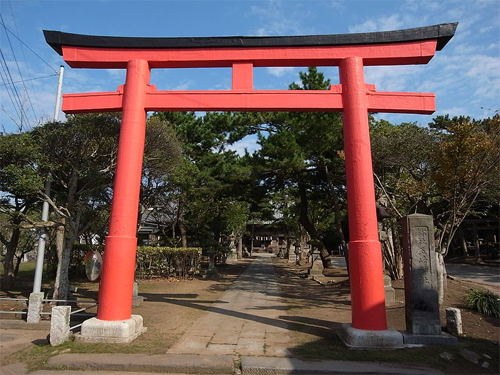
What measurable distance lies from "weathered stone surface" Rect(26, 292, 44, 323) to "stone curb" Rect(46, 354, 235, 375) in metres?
3.06

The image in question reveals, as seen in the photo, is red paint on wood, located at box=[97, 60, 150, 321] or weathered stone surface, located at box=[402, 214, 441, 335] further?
red paint on wood, located at box=[97, 60, 150, 321]

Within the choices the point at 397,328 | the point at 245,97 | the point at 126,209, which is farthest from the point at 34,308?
the point at 397,328

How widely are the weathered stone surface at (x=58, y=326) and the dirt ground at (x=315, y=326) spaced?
0.53 feet

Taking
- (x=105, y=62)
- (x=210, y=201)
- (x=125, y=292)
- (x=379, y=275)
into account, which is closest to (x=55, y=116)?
(x=105, y=62)

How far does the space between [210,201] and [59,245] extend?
26.6 feet

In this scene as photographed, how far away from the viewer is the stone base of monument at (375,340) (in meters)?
5.90

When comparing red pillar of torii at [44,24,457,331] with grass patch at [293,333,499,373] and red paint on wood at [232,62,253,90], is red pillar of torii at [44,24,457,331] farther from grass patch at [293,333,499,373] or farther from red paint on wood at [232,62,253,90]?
grass patch at [293,333,499,373]

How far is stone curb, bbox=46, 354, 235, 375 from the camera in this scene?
505 cm

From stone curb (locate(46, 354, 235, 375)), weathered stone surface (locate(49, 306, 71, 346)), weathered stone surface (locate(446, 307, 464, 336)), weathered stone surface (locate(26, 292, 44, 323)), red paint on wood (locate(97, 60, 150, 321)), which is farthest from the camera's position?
weathered stone surface (locate(26, 292, 44, 323))

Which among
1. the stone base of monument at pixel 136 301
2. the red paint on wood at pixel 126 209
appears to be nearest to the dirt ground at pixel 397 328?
the red paint on wood at pixel 126 209

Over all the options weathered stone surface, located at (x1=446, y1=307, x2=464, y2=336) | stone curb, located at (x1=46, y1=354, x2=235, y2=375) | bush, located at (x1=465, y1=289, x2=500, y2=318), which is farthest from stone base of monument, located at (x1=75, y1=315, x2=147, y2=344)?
bush, located at (x1=465, y1=289, x2=500, y2=318)

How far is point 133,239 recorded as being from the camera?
6.76 meters

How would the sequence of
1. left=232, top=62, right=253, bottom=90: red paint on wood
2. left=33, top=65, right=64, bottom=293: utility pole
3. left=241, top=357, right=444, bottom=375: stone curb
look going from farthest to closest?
left=33, top=65, right=64, bottom=293: utility pole
left=232, top=62, right=253, bottom=90: red paint on wood
left=241, top=357, right=444, bottom=375: stone curb

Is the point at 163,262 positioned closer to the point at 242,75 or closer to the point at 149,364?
the point at 242,75
